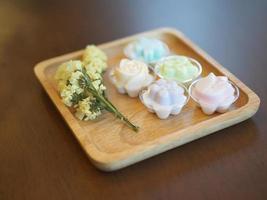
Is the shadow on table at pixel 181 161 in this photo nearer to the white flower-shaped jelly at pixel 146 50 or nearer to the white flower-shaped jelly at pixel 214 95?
the white flower-shaped jelly at pixel 214 95

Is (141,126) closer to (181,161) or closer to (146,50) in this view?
(181,161)

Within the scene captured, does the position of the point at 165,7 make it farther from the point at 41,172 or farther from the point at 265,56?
the point at 41,172

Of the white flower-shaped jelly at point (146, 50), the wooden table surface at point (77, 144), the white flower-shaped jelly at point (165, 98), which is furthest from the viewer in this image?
the white flower-shaped jelly at point (146, 50)

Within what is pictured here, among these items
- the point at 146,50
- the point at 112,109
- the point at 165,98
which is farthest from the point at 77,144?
the point at 146,50

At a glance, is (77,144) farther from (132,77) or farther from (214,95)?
(214,95)

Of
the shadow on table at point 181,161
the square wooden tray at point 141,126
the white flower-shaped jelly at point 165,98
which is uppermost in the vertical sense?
the white flower-shaped jelly at point 165,98

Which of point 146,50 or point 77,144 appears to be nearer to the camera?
point 77,144

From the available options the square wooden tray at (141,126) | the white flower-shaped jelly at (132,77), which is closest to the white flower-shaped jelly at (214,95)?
the square wooden tray at (141,126)
